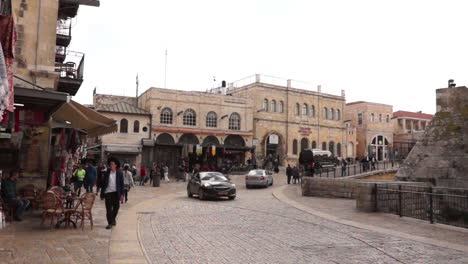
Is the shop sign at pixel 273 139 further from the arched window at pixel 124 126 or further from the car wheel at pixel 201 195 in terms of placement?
the car wheel at pixel 201 195

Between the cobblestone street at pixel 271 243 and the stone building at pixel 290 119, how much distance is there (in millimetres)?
33388

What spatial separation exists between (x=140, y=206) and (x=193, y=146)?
23.8 metres

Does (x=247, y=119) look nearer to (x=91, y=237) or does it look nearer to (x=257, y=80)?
(x=257, y=80)

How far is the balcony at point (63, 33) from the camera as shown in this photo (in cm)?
2461

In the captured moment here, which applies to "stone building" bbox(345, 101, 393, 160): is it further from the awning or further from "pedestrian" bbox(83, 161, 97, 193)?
the awning

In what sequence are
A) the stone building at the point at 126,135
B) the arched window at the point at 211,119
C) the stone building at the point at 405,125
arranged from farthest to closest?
1. the stone building at the point at 405,125
2. the arched window at the point at 211,119
3. the stone building at the point at 126,135

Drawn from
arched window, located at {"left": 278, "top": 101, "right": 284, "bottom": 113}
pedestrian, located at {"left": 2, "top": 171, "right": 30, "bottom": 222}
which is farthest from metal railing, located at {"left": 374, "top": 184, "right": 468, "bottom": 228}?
arched window, located at {"left": 278, "top": 101, "right": 284, "bottom": 113}

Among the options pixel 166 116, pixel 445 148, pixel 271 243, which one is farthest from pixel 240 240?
pixel 166 116

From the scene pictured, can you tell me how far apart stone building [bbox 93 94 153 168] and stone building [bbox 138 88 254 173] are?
0.87 metres

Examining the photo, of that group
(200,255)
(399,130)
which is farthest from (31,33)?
(399,130)

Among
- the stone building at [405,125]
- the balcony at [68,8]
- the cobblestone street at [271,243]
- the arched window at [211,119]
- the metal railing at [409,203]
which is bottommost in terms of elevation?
the cobblestone street at [271,243]

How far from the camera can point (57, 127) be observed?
53.0ft

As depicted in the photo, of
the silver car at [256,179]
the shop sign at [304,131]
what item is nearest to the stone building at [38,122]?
the silver car at [256,179]

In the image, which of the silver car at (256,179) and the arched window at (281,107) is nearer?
the silver car at (256,179)
